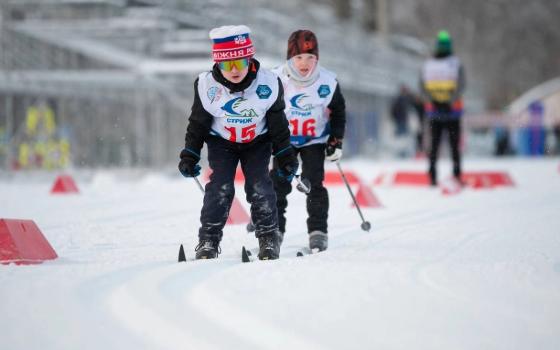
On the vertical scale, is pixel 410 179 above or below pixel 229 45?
below

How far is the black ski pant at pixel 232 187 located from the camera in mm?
5277

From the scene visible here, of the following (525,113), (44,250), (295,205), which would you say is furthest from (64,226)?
(525,113)

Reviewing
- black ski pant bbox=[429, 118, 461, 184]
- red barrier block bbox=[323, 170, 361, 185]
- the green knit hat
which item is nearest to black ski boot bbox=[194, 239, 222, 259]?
black ski pant bbox=[429, 118, 461, 184]

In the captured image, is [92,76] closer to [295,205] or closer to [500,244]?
[295,205]

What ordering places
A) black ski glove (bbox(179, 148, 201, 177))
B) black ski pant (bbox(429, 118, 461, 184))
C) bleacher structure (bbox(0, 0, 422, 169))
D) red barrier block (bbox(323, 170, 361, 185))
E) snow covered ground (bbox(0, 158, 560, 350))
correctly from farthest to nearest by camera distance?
bleacher structure (bbox(0, 0, 422, 169)), red barrier block (bbox(323, 170, 361, 185)), black ski pant (bbox(429, 118, 461, 184)), black ski glove (bbox(179, 148, 201, 177)), snow covered ground (bbox(0, 158, 560, 350))

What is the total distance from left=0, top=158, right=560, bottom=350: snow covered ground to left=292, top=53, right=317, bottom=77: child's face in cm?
113

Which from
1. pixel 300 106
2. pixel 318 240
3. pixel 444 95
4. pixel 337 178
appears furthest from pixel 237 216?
pixel 337 178

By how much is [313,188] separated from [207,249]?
1.14 m

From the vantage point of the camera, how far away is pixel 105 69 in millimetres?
19641

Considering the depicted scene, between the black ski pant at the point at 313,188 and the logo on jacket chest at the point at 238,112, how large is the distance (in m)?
0.90

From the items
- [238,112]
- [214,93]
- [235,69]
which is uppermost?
[235,69]

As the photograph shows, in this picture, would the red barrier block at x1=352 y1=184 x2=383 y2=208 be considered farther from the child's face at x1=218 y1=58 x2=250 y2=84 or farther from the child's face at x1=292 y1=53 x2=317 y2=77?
the child's face at x1=218 y1=58 x2=250 y2=84

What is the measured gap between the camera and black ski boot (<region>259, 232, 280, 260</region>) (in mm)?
5164

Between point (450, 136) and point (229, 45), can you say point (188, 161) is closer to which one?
point (229, 45)
